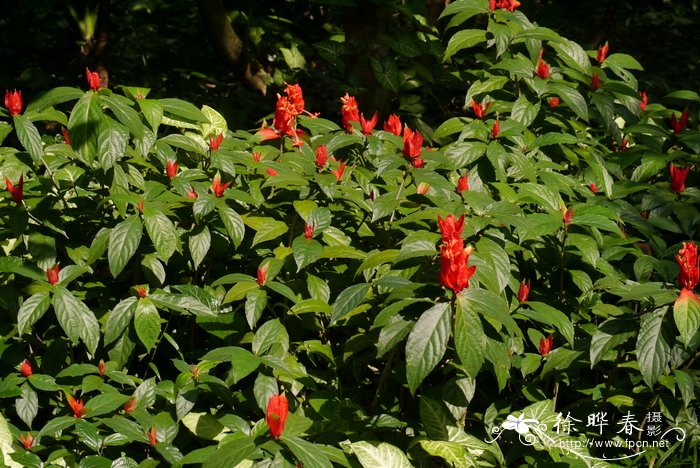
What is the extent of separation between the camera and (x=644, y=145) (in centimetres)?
326

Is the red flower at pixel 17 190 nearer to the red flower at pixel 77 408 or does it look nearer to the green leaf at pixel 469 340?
the red flower at pixel 77 408

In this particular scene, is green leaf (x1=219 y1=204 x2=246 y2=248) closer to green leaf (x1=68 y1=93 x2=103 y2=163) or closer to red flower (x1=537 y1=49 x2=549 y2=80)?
green leaf (x1=68 y1=93 x2=103 y2=163)

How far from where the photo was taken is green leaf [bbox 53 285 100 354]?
229cm

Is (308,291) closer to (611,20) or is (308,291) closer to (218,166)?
(218,166)

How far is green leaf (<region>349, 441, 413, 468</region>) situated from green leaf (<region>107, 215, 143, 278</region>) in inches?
32.5

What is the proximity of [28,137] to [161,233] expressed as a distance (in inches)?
18.6

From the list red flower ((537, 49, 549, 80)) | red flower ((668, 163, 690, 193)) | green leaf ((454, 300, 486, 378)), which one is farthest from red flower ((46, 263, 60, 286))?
red flower ((668, 163, 690, 193))

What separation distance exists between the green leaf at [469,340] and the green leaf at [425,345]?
0.10ft

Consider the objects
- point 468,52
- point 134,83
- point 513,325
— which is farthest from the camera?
point 134,83

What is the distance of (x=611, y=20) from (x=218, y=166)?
15.4 ft

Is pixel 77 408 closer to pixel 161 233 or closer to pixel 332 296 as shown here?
pixel 161 233

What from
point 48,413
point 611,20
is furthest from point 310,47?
point 48,413

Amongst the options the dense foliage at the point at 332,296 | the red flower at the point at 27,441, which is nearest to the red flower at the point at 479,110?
the dense foliage at the point at 332,296

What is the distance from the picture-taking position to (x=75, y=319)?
2.31m
